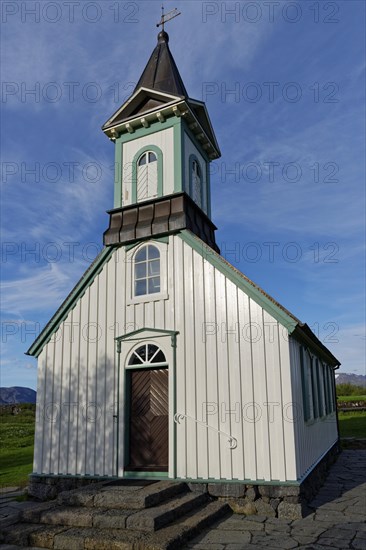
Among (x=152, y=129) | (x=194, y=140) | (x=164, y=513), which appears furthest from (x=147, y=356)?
(x=194, y=140)

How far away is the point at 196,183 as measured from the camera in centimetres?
1191

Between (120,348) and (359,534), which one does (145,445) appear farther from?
(359,534)

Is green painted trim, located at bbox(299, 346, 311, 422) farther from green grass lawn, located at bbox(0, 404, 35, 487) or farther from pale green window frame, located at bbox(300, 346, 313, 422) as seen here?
green grass lawn, located at bbox(0, 404, 35, 487)

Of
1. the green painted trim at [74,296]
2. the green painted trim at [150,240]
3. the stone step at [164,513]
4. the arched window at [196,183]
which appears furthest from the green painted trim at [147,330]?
the arched window at [196,183]

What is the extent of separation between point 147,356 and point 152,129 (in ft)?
18.7

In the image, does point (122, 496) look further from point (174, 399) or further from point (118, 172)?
point (118, 172)

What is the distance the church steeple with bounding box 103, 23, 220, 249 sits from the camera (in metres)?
10.6

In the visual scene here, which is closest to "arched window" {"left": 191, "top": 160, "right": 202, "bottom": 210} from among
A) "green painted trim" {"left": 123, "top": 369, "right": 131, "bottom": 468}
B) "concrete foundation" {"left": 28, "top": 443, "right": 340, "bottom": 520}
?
"green painted trim" {"left": 123, "top": 369, "right": 131, "bottom": 468}

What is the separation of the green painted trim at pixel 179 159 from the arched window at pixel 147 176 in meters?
0.59

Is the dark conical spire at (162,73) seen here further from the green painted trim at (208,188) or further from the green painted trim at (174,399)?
the green painted trim at (174,399)

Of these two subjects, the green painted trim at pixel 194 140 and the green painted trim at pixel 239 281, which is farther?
the green painted trim at pixel 194 140

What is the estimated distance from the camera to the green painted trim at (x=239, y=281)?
8.44m

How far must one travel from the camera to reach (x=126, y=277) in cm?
1053

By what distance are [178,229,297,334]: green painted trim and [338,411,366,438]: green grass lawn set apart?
13710 millimetres
